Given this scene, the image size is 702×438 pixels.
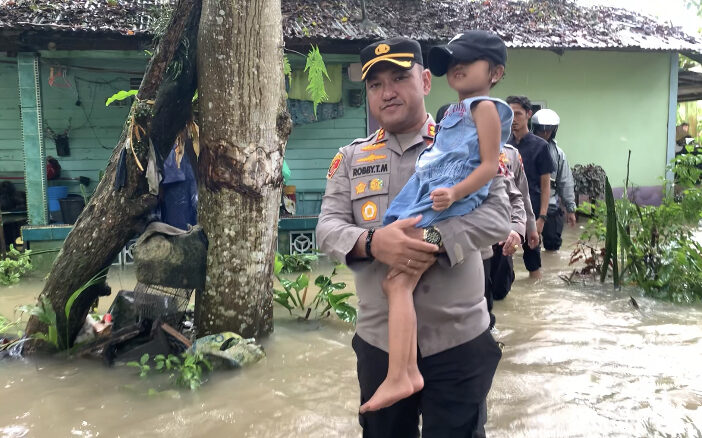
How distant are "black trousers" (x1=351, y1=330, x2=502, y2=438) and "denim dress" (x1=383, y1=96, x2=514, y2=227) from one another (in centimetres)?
46

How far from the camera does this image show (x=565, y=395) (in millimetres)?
3180

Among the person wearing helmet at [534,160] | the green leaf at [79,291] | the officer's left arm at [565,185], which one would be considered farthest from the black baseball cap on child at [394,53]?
the officer's left arm at [565,185]

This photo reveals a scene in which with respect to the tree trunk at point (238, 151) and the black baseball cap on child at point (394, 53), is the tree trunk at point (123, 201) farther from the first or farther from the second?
the black baseball cap on child at point (394, 53)

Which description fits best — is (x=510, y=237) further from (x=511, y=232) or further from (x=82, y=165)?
(x=82, y=165)

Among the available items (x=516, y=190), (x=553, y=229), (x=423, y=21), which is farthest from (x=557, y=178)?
(x=423, y=21)

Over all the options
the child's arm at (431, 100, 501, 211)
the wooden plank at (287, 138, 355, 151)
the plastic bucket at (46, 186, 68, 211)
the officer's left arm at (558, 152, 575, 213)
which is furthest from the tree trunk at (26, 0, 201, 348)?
the wooden plank at (287, 138, 355, 151)

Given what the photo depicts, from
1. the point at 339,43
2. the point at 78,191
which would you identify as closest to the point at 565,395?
the point at 339,43

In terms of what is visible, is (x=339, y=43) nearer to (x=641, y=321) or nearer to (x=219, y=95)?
(x=219, y=95)

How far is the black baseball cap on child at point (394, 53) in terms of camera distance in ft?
6.23

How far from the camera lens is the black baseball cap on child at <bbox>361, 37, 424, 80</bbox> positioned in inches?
74.7

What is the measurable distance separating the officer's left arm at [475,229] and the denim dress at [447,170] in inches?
1.9

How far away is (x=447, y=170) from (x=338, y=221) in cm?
42

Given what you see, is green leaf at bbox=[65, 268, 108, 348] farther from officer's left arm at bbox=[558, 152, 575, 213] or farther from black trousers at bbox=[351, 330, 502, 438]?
officer's left arm at bbox=[558, 152, 575, 213]

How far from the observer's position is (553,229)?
6438 mm
